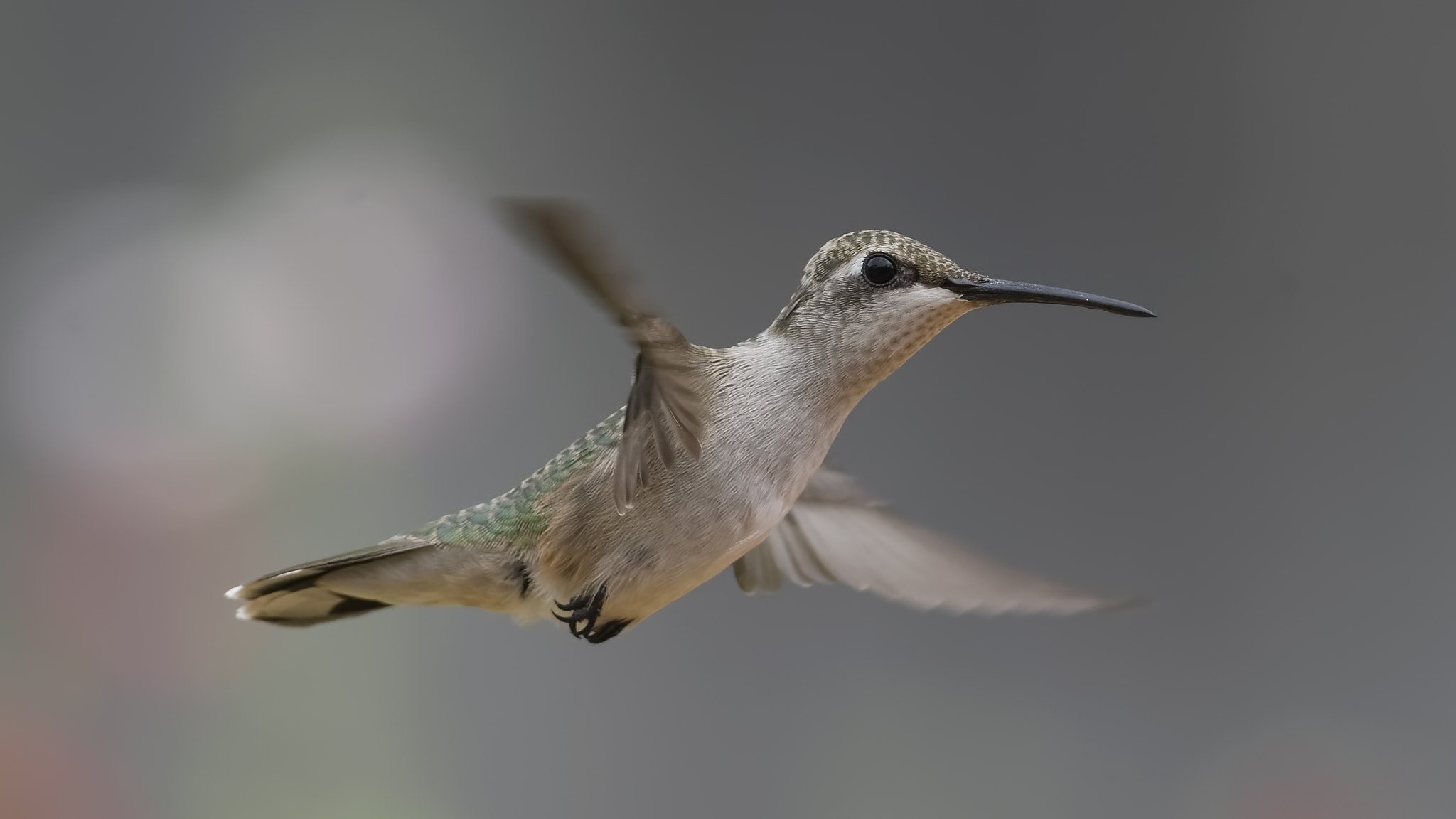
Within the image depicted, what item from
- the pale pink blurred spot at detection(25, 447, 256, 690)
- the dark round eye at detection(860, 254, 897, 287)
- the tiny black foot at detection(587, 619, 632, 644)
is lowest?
the tiny black foot at detection(587, 619, 632, 644)

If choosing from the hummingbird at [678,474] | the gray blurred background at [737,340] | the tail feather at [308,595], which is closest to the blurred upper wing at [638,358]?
the hummingbird at [678,474]

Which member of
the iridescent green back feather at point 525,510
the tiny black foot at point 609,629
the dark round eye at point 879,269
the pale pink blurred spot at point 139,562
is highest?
the pale pink blurred spot at point 139,562

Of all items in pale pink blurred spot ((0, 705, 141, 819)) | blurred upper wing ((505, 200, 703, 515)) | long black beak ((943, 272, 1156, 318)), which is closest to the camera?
blurred upper wing ((505, 200, 703, 515))

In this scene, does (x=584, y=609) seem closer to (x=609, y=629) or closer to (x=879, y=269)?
(x=609, y=629)

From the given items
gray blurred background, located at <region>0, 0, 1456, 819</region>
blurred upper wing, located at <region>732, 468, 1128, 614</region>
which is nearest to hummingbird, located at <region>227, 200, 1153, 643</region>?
blurred upper wing, located at <region>732, 468, 1128, 614</region>

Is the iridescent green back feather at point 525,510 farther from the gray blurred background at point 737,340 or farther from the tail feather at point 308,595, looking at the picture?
the gray blurred background at point 737,340

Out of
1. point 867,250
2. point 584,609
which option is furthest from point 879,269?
point 584,609

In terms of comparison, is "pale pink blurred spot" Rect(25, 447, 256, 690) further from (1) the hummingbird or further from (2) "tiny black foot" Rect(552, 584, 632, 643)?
(2) "tiny black foot" Rect(552, 584, 632, 643)
